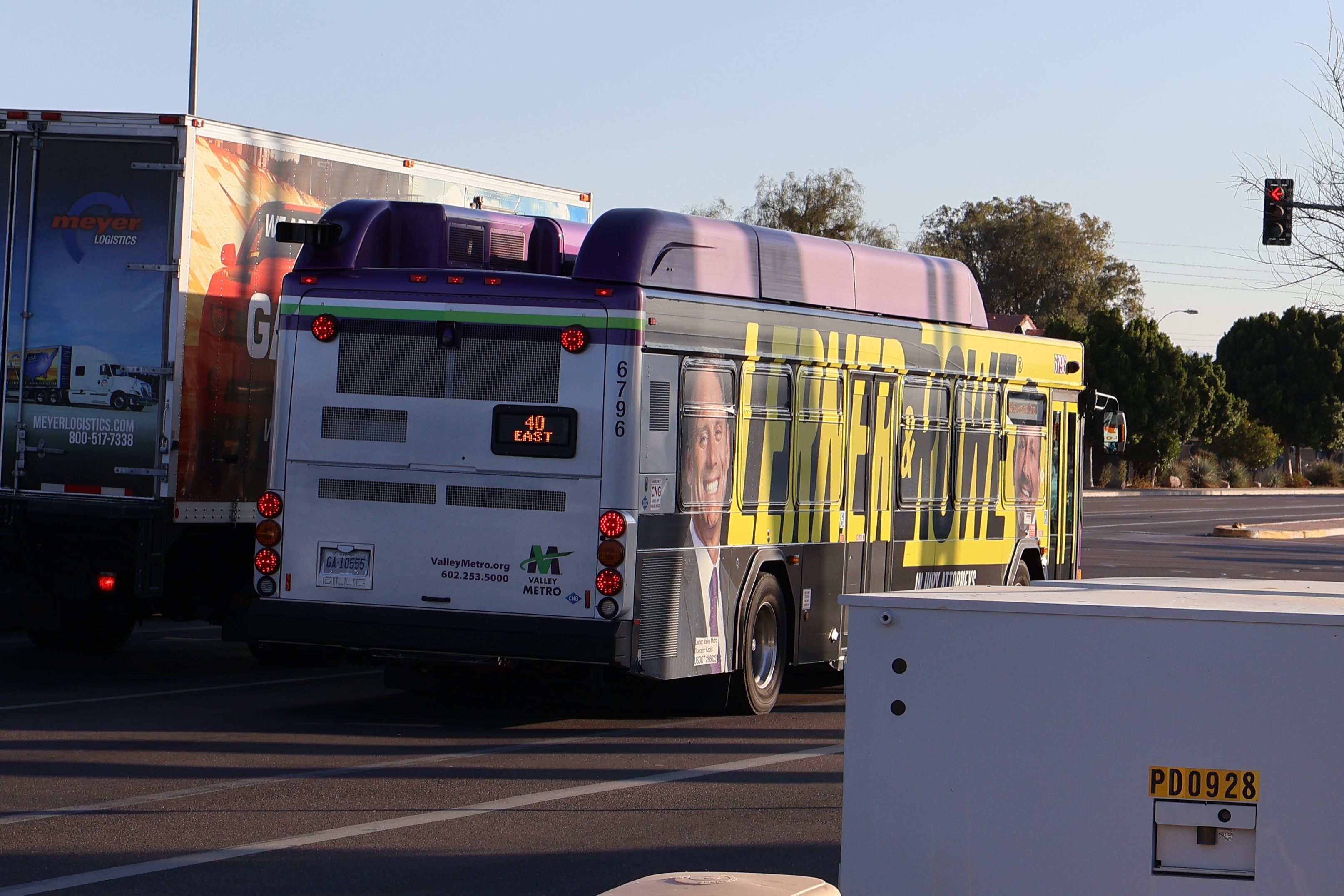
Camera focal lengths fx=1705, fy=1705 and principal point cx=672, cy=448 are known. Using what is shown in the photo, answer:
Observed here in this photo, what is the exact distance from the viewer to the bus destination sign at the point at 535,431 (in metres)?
10.5

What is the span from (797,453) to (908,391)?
1.62 m

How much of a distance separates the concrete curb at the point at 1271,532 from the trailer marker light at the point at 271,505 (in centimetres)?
3194

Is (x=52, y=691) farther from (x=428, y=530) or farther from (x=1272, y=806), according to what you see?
(x=1272, y=806)

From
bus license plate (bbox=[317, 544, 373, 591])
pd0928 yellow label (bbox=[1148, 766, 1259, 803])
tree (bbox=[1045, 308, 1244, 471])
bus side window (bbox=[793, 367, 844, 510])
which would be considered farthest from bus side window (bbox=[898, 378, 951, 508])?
tree (bbox=[1045, 308, 1244, 471])

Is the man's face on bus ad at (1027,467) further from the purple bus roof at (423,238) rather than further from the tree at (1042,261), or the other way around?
the tree at (1042,261)

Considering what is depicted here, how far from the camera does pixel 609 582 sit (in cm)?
1045

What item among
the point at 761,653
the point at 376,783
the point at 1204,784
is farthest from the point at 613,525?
the point at 1204,784

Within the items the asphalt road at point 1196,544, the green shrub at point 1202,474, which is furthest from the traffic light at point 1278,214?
the green shrub at point 1202,474

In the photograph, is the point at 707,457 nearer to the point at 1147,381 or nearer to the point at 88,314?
the point at 88,314

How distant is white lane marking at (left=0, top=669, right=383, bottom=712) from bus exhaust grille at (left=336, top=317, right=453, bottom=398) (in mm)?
2830

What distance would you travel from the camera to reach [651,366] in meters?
10.6

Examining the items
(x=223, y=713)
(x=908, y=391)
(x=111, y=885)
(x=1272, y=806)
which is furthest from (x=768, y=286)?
(x=1272, y=806)

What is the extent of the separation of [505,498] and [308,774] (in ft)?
7.30

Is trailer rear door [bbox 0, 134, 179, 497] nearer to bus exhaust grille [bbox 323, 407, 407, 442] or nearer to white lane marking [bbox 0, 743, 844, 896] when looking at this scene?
bus exhaust grille [bbox 323, 407, 407, 442]
